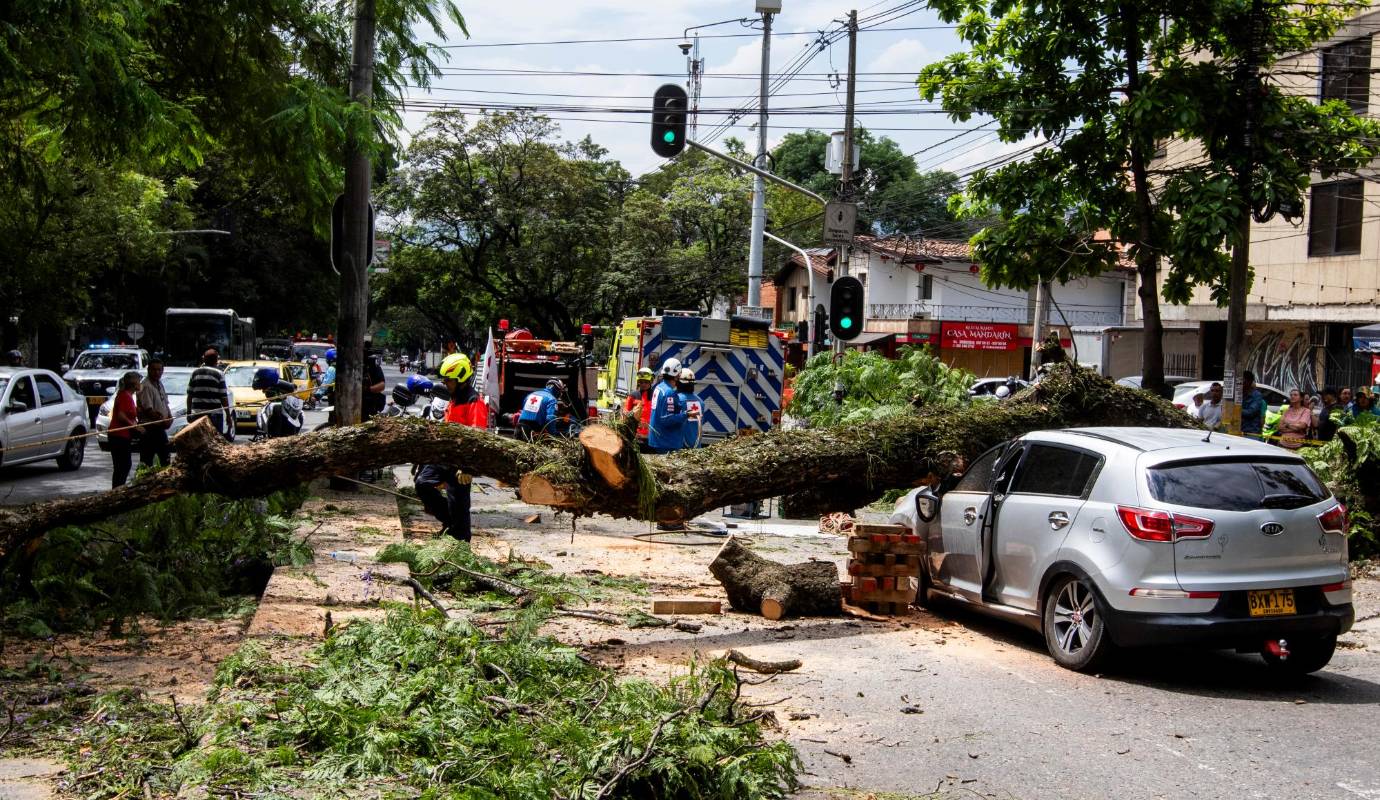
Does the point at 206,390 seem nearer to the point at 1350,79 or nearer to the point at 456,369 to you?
the point at 456,369

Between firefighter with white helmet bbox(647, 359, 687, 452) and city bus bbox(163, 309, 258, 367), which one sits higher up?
city bus bbox(163, 309, 258, 367)

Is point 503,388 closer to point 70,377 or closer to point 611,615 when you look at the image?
point 70,377

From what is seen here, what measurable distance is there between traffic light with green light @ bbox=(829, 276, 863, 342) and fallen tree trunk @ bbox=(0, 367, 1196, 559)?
8.79m

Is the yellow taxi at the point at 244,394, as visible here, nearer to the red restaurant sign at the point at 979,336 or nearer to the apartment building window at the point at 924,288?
the red restaurant sign at the point at 979,336

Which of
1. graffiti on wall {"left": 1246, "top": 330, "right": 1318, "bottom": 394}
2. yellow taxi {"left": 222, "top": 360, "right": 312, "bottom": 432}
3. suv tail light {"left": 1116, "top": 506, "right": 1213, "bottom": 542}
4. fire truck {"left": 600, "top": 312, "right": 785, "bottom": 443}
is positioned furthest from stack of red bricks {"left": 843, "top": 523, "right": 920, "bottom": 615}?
graffiti on wall {"left": 1246, "top": 330, "right": 1318, "bottom": 394}

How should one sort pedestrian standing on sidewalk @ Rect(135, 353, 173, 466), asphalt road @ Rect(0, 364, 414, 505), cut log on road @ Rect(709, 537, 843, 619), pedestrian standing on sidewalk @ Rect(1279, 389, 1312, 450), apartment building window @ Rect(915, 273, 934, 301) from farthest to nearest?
apartment building window @ Rect(915, 273, 934, 301) < pedestrian standing on sidewalk @ Rect(1279, 389, 1312, 450) < asphalt road @ Rect(0, 364, 414, 505) < pedestrian standing on sidewalk @ Rect(135, 353, 173, 466) < cut log on road @ Rect(709, 537, 843, 619)

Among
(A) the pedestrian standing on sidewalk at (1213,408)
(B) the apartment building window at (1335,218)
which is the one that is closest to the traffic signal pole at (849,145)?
(A) the pedestrian standing on sidewalk at (1213,408)

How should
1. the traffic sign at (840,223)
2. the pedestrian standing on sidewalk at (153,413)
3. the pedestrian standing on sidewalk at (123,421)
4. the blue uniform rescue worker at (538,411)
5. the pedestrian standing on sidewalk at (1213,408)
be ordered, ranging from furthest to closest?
the traffic sign at (840,223)
the pedestrian standing on sidewalk at (1213,408)
the pedestrian standing on sidewalk at (153,413)
the pedestrian standing on sidewalk at (123,421)
the blue uniform rescue worker at (538,411)

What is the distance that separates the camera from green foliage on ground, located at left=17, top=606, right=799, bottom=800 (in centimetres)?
455

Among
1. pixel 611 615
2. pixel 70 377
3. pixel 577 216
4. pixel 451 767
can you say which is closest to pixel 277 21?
pixel 611 615

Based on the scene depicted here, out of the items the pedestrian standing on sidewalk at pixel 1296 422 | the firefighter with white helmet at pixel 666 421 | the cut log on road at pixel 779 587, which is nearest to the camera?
the cut log on road at pixel 779 587

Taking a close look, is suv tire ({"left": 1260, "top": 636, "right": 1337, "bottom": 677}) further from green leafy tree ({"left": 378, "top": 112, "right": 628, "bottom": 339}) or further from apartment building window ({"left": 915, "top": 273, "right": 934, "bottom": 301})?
apartment building window ({"left": 915, "top": 273, "right": 934, "bottom": 301})

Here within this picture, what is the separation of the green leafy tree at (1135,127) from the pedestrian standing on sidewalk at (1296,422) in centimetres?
254

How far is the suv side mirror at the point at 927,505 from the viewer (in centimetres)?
971
